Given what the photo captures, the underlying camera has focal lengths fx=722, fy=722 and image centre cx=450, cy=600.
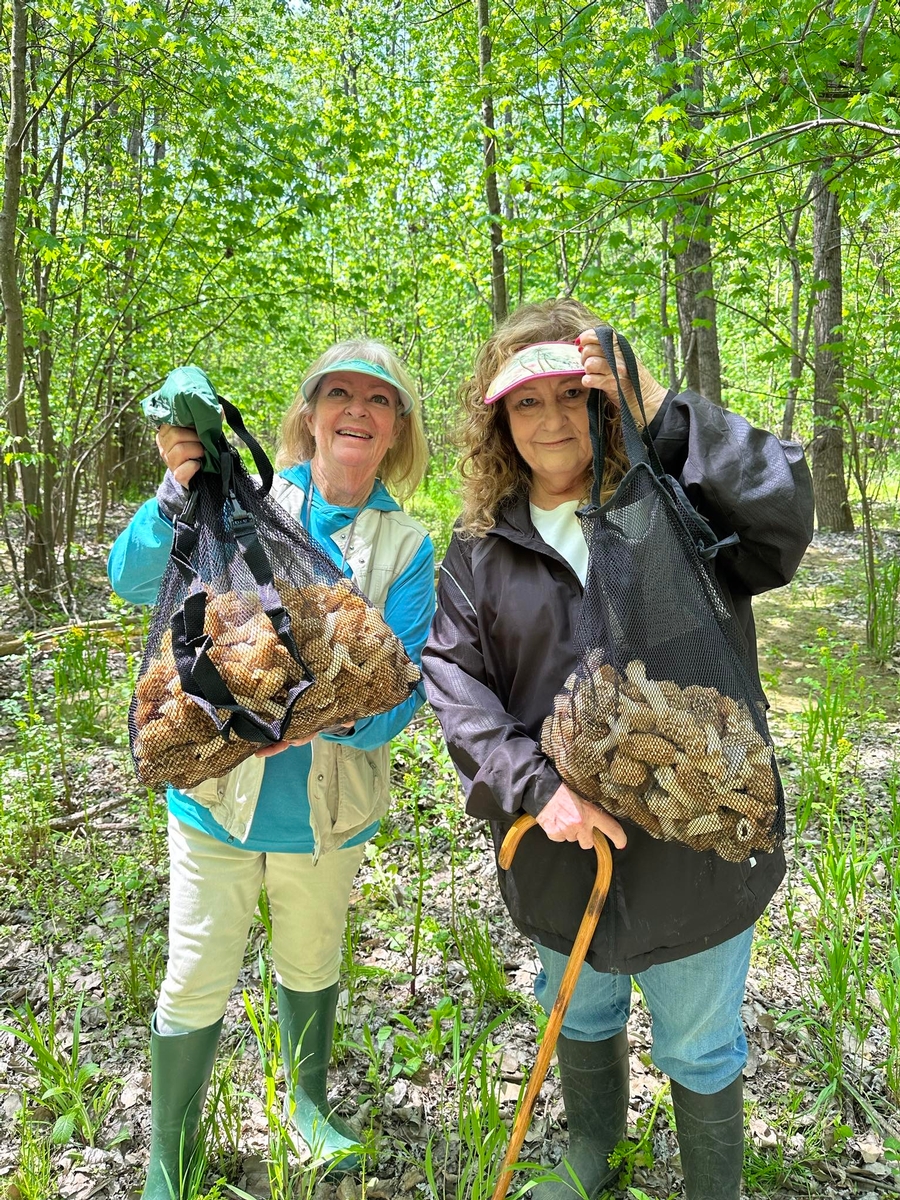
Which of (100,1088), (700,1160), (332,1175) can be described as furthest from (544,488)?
(100,1088)

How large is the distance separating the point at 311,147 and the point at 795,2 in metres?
3.13

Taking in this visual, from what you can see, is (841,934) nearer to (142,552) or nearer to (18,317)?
(142,552)

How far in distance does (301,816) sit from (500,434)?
0.91m

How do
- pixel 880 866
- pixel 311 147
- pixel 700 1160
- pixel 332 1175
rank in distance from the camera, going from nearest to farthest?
pixel 700 1160 < pixel 332 1175 < pixel 880 866 < pixel 311 147

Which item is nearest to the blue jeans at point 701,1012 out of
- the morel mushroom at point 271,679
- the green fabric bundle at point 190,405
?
the morel mushroom at point 271,679

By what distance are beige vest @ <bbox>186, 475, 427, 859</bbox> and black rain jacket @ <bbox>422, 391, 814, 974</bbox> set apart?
0.88ft

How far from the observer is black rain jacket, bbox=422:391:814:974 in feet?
4.00

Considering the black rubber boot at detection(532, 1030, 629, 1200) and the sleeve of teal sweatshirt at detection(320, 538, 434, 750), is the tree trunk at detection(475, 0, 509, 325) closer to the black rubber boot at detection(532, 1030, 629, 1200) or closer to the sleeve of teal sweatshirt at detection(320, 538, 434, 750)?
the sleeve of teal sweatshirt at detection(320, 538, 434, 750)

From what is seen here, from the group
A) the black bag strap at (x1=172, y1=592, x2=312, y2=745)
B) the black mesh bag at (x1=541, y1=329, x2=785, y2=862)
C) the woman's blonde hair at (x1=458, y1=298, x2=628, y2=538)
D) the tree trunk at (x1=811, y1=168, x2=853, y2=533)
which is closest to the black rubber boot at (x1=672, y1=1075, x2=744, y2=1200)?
the black mesh bag at (x1=541, y1=329, x2=785, y2=862)

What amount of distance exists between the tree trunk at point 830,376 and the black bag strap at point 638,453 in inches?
220

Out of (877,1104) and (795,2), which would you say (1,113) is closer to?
(795,2)

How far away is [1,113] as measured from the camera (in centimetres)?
504

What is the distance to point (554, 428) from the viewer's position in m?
1.40

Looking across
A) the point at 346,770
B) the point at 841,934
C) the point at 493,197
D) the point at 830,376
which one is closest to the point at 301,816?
the point at 346,770
